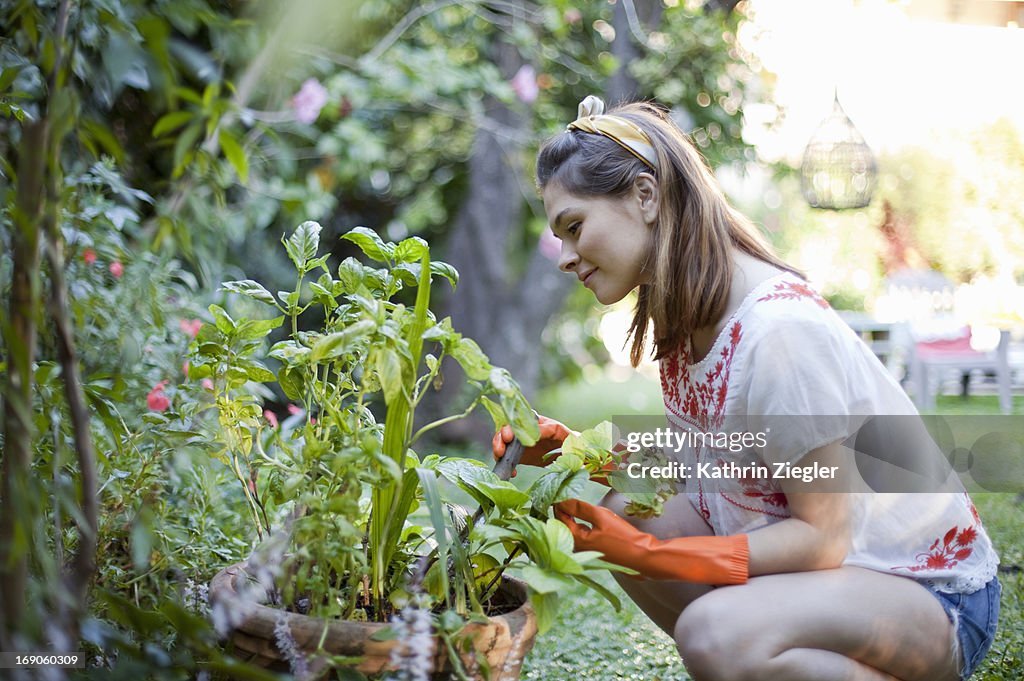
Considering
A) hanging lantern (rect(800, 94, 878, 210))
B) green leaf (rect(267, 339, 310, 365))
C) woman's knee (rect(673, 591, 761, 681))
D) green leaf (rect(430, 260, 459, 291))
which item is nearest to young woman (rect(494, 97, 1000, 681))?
woman's knee (rect(673, 591, 761, 681))

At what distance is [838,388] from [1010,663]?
2.40ft

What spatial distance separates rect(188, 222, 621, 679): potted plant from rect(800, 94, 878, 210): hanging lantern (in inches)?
172

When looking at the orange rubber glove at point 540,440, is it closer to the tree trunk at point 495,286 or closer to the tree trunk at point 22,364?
the tree trunk at point 22,364

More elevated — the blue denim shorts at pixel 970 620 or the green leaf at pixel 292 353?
the green leaf at pixel 292 353

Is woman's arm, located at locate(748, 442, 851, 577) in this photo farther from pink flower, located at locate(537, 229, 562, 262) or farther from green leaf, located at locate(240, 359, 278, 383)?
pink flower, located at locate(537, 229, 562, 262)

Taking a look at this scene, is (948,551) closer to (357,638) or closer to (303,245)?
(357,638)

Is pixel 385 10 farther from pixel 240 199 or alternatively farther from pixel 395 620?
pixel 395 620

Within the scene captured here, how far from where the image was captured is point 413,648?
945 millimetres

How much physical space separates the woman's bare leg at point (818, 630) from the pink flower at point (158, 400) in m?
0.95

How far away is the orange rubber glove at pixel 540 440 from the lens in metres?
1.34

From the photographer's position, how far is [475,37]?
4.11 m

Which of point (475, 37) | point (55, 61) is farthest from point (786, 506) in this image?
point (475, 37)

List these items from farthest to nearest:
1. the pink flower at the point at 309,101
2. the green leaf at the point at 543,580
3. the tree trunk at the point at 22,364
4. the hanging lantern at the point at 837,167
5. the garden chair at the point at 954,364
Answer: the garden chair at the point at 954,364, the hanging lantern at the point at 837,167, the pink flower at the point at 309,101, the green leaf at the point at 543,580, the tree trunk at the point at 22,364

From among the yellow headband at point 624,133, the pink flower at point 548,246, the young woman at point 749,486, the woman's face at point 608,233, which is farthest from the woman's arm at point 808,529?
the pink flower at point 548,246
